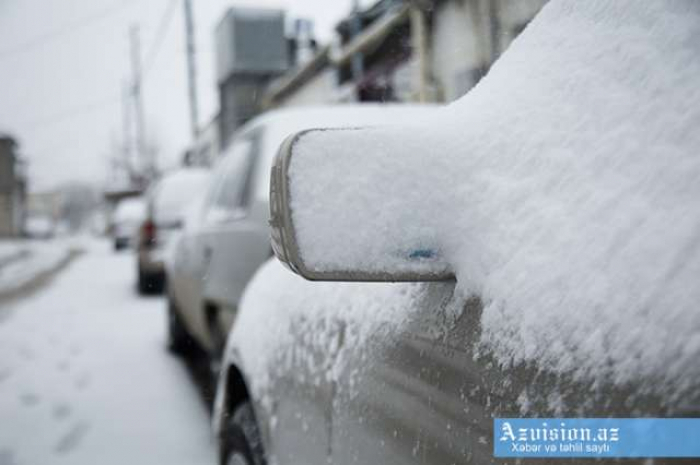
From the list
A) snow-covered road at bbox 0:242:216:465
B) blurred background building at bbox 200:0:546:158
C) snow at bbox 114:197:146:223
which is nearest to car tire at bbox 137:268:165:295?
snow-covered road at bbox 0:242:216:465

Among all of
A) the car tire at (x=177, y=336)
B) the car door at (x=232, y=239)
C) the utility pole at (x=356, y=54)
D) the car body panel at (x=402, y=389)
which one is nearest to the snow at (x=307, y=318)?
the car body panel at (x=402, y=389)

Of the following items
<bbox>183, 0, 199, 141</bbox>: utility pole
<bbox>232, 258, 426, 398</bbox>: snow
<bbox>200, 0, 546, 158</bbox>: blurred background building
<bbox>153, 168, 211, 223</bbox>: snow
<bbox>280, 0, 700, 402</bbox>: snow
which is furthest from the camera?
<bbox>183, 0, 199, 141</bbox>: utility pole

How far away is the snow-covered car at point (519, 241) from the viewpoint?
77cm

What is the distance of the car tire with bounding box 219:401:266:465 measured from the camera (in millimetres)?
1909

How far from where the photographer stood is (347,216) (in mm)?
1083

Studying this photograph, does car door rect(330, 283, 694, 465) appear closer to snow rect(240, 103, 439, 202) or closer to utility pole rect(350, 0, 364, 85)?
snow rect(240, 103, 439, 202)

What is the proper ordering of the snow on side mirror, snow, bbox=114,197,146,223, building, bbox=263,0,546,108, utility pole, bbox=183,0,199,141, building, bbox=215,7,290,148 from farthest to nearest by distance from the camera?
snow, bbox=114,197,146,223 → utility pole, bbox=183,0,199,141 → building, bbox=215,7,290,148 → building, bbox=263,0,546,108 → the snow on side mirror

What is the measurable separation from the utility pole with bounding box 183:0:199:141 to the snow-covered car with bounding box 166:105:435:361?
1186 centimetres

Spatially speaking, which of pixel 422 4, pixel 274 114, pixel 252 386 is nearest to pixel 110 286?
pixel 422 4

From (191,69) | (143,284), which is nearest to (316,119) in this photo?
(143,284)

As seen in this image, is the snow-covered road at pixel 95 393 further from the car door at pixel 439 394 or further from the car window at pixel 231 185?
the car door at pixel 439 394

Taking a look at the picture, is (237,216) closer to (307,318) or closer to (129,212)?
(307,318)

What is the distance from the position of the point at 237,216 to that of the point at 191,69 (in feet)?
44.1

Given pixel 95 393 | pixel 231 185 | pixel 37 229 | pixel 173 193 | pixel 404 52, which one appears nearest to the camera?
pixel 231 185
